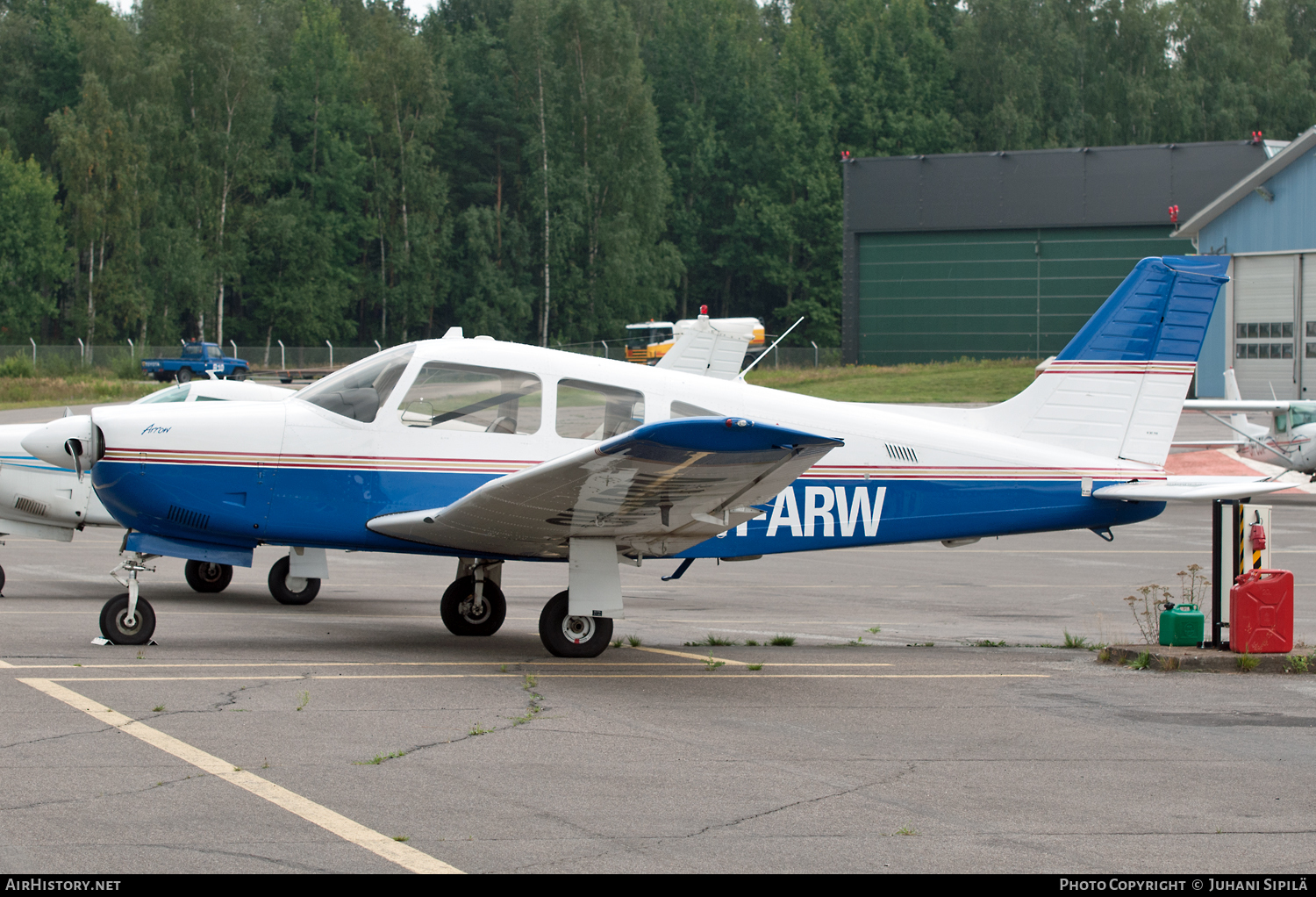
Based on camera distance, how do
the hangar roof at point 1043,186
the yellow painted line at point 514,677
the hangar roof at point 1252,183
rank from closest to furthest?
the yellow painted line at point 514,677, the hangar roof at point 1252,183, the hangar roof at point 1043,186

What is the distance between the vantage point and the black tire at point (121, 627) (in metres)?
9.34

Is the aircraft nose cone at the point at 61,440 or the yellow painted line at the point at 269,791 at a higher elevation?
the aircraft nose cone at the point at 61,440

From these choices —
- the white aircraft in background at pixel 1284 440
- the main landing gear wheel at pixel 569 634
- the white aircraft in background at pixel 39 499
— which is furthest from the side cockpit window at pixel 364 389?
the white aircraft in background at pixel 1284 440

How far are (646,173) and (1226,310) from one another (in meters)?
39.6

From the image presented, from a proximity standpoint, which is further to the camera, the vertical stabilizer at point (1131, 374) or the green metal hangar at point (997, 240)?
the green metal hangar at point (997, 240)

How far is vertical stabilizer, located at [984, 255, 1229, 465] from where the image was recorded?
10.6 m

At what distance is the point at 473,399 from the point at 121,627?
2811 millimetres

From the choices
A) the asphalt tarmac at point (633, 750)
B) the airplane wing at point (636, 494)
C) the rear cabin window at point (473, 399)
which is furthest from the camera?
the rear cabin window at point (473, 399)

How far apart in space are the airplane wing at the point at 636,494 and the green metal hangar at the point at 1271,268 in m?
35.4

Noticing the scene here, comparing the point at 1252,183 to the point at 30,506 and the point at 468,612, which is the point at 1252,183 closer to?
the point at 468,612

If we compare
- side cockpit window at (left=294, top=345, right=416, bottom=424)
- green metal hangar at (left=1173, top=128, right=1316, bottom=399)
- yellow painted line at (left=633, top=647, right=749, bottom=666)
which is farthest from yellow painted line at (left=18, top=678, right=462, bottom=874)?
green metal hangar at (left=1173, top=128, right=1316, bottom=399)

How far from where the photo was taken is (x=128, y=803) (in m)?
5.44

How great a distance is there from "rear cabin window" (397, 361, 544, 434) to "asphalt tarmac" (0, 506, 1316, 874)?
1.60 metres

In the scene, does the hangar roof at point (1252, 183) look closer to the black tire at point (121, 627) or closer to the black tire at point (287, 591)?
the black tire at point (287, 591)
